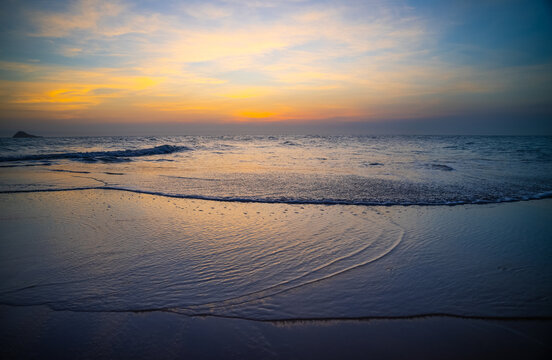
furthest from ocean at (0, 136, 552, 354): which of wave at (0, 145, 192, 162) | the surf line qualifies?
wave at (0, 145, 192, 162)

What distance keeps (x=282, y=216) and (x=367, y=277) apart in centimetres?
291

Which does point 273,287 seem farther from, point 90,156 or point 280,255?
point 90,156

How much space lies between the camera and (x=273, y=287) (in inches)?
126

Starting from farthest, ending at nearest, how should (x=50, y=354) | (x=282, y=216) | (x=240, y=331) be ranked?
(x=282, y=216), (x=240, y=331), (x=50, y=354)

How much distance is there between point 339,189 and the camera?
9047 millimetres

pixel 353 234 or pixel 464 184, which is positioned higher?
pixel 464 184

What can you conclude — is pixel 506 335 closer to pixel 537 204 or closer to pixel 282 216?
pixel 282 216

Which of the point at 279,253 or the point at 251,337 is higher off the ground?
the point at 279,253

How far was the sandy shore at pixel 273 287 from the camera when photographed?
235cm

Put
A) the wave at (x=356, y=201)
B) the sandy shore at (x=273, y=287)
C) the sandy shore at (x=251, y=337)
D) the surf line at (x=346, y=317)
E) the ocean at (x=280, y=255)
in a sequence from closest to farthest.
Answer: the sandy shore at (x=251, y=337) → the sandy shore at (x=273, y=287) → the surf line at (x=346, y=317) → the ocean at (x=280, y=255) → the wave at (x=356, y=201)

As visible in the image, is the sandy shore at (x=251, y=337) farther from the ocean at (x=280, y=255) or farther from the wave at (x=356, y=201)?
the wave at (x=356, y=201)

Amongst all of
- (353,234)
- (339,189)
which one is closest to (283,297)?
(353,234)

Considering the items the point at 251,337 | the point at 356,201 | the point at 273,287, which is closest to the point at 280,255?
the point at 273,287

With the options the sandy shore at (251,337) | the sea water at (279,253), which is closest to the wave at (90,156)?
the sea water at (279,253)
